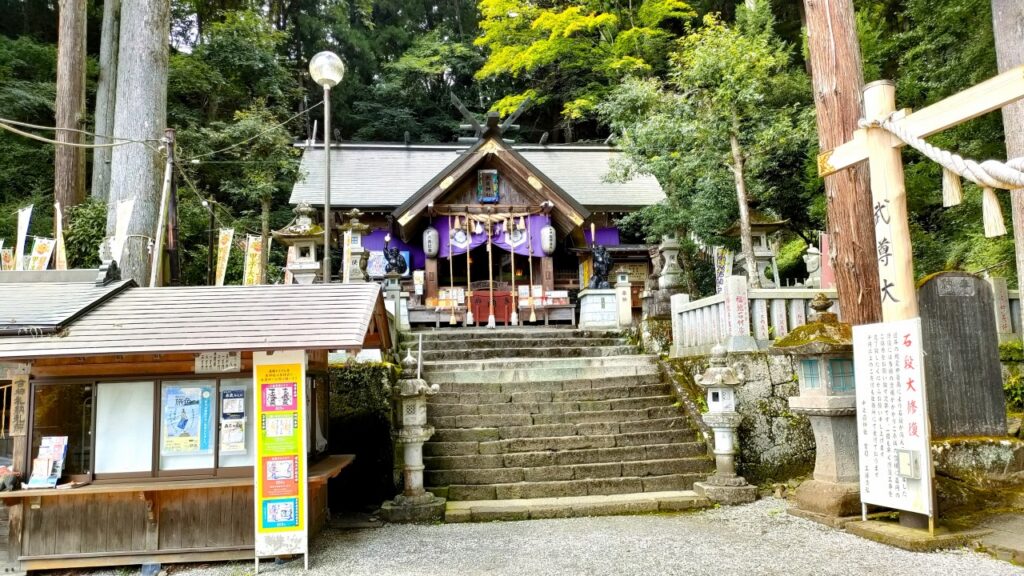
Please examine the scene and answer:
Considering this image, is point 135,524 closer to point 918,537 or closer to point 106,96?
point 918,537

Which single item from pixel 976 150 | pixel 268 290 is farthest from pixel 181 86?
pixel 976 150

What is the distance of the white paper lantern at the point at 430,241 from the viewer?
16094 millimetres

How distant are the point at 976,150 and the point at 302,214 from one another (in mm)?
12613

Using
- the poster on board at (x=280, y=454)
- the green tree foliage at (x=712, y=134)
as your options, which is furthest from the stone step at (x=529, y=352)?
the poster on board at (x=280, y=454)

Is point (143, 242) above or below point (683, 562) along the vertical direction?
above

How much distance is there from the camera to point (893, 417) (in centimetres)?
519

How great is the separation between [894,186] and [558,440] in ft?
15.6

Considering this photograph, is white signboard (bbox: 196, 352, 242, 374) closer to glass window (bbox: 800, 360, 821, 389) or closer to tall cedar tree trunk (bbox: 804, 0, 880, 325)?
glass window (bbox: 800, 360, 821, 389)

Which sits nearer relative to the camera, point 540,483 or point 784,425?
point 540,483

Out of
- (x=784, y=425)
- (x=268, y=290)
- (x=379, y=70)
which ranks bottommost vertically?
(x=784, y=425)

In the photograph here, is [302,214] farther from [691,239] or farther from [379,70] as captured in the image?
[379,70]

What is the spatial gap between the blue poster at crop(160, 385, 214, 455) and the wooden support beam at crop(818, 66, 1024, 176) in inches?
253

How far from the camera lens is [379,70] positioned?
2847 cm

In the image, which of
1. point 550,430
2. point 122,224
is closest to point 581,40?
point 122,224
